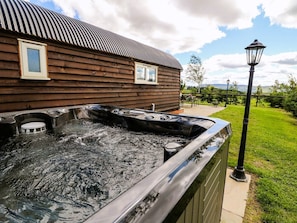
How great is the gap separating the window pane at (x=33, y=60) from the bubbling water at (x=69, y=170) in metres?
1.79

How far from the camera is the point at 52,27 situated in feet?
11.3

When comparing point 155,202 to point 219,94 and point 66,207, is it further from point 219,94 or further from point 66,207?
point 219,94

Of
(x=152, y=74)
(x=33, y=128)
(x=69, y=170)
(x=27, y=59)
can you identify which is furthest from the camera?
(x=152, y=74)

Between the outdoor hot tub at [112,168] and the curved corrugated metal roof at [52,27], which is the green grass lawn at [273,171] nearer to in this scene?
the outdoor hot tub at [112,168]

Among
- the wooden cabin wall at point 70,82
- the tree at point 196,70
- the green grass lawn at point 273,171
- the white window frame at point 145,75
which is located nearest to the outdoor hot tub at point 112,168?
the green grass lawn at point 273,171

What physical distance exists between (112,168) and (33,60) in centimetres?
311

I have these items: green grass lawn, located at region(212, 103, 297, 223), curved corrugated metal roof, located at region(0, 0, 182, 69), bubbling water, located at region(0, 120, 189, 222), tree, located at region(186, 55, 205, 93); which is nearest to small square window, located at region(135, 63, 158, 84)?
curved corrugated metal roof, located at region(0, 0, 182, 69)

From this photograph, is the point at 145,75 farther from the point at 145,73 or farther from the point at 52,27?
the point at 52,27

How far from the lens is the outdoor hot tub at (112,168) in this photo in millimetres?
605

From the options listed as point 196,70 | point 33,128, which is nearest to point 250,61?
point 33,128

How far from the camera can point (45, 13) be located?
11.4 ft

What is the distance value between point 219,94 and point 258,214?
1198cm

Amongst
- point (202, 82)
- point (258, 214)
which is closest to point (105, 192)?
point (258, 214)

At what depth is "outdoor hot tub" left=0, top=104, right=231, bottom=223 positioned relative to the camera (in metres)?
0.60
